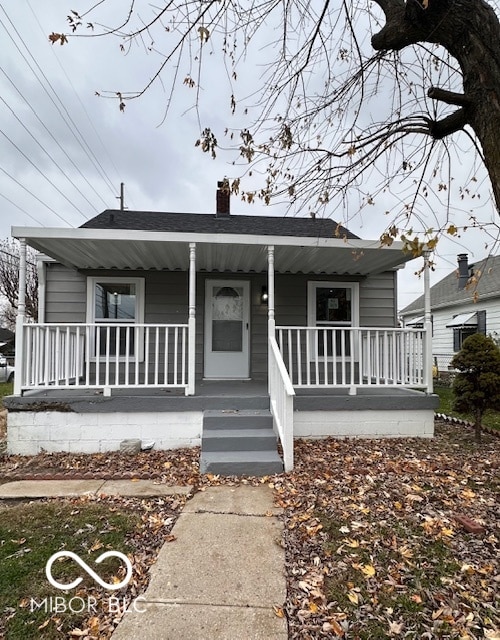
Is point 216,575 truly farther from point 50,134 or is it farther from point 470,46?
point 50,134

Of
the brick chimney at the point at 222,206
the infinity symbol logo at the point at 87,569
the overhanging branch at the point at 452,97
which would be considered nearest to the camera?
the infinity symbol logo at the point at 87,569

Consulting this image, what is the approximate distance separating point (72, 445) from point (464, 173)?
544 centimetres

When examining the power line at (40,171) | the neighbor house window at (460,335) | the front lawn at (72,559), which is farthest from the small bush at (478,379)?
the power line at (40,171)

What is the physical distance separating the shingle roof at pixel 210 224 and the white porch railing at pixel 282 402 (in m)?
3.35

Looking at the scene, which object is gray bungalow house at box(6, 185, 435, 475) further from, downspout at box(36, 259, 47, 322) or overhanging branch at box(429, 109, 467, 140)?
overhanging branch at box(429, 109, 467, 140)

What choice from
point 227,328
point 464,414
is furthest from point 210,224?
point 464,414

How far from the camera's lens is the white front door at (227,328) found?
24.0ft

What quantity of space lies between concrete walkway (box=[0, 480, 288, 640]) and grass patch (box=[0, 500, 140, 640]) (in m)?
0.29

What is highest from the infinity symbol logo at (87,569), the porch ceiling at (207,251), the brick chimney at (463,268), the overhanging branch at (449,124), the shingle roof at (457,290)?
the brick chimney at (463,268)

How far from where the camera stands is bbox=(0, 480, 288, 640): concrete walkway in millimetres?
1914

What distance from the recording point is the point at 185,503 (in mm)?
3396

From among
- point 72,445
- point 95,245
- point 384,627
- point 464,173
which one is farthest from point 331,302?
point 384,627

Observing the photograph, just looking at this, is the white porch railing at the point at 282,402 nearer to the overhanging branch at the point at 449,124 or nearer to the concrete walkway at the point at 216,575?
the concrete walkway at the point at 216,575

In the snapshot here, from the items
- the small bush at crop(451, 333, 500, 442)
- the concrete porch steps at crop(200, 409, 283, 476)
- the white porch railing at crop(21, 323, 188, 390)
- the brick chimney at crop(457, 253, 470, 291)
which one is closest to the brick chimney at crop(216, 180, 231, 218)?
the white porch railing at crop(21, 323, 188, 390)
